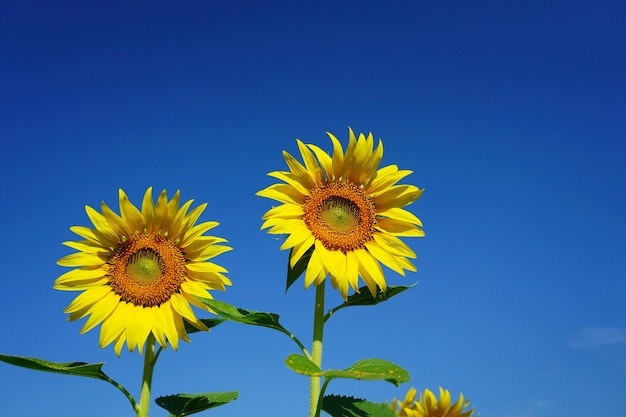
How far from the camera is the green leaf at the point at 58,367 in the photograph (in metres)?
5.22

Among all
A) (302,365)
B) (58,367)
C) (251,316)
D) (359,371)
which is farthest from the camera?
(58,367)

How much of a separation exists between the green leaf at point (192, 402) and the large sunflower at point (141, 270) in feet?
1.75

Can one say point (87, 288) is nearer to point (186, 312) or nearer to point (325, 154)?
point (186, 312)

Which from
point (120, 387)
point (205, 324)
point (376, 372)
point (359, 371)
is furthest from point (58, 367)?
point (376, 372)

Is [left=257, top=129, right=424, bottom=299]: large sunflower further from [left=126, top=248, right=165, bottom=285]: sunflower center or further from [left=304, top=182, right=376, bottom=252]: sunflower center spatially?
[left=126, top=248, right=165, bottom=285]: sunflower center

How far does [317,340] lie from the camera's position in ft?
17.0

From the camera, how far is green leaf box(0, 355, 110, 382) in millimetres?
5219

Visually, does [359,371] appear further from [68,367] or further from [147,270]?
[68,367]

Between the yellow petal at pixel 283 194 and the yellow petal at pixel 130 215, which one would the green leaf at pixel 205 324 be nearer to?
the yellow petal at pixel 130 215

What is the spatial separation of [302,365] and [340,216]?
1.48m

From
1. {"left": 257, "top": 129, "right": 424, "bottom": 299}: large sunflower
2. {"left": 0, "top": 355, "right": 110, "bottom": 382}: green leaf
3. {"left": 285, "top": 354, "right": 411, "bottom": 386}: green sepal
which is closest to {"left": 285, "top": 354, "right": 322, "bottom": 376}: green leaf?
{"left": 285, "top": 354, "right": 411, "bottom": 386}: green sepal

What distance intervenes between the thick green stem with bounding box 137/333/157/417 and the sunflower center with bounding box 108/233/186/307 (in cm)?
39

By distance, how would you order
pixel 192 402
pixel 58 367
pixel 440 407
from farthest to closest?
pixel 440 407 < pixel 192 402 < pixel 58 367

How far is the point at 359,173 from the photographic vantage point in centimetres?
576
